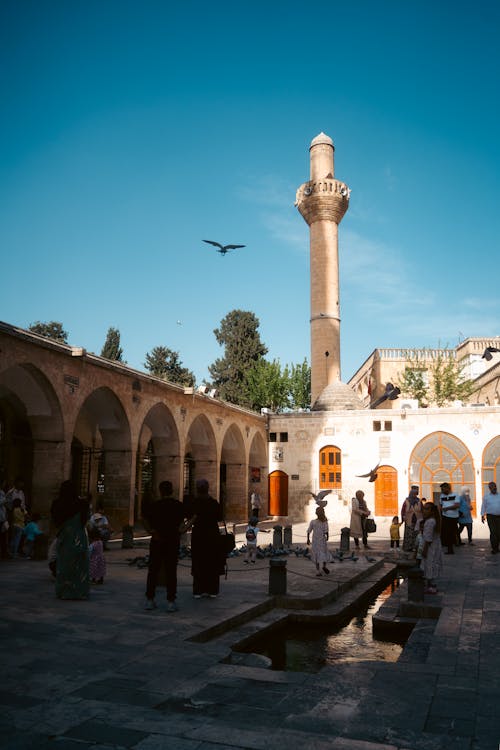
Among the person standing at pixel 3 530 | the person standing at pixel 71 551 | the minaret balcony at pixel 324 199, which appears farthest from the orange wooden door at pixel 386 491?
the person standing at pixel 71 551

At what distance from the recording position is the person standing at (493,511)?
38.7 ft

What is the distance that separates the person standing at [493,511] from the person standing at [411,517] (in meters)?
1.26

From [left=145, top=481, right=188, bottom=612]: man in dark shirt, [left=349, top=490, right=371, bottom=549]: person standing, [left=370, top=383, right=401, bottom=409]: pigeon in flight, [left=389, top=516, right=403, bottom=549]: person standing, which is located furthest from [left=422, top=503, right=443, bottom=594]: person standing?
[left=370, top=383, right=401, bottom=409]: pigeon in flight

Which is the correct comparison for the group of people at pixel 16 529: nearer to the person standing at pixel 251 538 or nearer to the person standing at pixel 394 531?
the person standing at pixel 251 538

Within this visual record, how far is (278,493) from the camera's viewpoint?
27.3 metres

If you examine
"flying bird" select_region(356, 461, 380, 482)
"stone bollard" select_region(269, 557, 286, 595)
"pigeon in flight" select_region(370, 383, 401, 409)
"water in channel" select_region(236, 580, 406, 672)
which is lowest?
"water in channel" select_region(236, 580, 406, 672)

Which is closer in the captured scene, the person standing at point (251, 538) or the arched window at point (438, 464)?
the person standing at point (251, 538)

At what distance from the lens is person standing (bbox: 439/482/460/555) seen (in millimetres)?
12203

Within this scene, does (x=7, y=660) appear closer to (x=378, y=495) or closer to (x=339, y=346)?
(x=378, y=495)

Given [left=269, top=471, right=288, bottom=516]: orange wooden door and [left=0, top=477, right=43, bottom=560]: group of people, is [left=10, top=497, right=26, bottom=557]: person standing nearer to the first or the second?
[left=0, top=477, right=43, bottom=560]: group of people

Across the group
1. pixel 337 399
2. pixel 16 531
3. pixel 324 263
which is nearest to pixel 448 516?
pixel 16 531

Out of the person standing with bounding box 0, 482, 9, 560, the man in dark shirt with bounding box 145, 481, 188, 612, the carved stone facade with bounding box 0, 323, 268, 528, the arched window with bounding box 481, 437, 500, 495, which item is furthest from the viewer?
the arched window with bounding box 481, 437, 500, 495

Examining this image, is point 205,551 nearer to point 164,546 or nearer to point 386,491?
point 164,546

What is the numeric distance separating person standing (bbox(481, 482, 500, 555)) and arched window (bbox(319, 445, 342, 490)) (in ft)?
44.7
